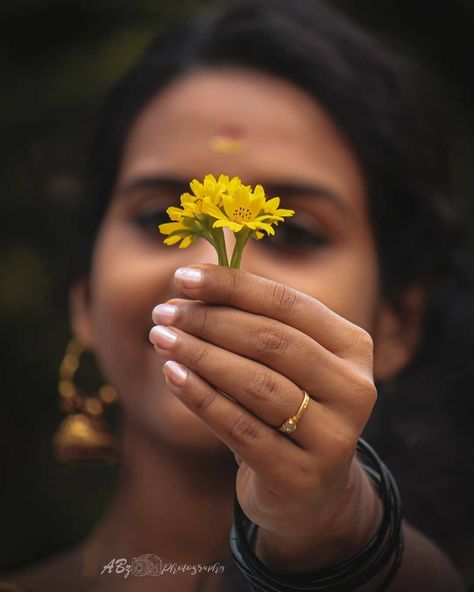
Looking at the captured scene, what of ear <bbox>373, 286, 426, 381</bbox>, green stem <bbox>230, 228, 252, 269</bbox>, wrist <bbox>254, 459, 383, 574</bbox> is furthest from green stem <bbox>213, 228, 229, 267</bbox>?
ear <bbox>373, 286, 426, 381</bbox>

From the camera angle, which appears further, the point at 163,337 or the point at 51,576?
the point at 51,576

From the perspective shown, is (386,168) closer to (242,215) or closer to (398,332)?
(398,332)

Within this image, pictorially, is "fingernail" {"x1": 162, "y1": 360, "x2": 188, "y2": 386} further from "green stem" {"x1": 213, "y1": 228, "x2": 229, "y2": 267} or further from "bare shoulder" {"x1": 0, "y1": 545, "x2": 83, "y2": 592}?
"bare shoulder" {"x1": 0, "y1": 545, "x2": 83, "y2": 592}

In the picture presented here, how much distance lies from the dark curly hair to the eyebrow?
0.16 ft

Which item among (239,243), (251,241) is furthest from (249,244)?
(239,243)

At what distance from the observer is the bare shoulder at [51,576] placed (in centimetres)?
68

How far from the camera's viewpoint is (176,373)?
0.36 metres

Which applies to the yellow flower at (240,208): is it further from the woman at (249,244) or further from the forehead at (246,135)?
the forehead at (246,135)

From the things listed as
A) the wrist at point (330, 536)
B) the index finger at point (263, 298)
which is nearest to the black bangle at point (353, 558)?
the wrist at point (330, 536)

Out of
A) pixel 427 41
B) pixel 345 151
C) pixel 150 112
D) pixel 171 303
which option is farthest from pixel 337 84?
pixel 171 303

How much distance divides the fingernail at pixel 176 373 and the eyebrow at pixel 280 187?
0.34 metres

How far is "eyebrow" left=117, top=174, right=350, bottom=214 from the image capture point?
0.67 metres

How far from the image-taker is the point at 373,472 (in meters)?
0.46

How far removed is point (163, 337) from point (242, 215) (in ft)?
0.22
